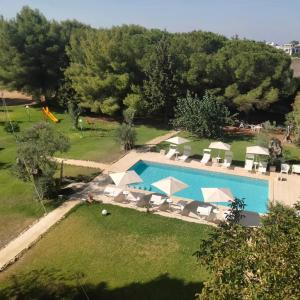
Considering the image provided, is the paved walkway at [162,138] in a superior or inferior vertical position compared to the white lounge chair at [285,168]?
superior

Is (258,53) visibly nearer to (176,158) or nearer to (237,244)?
(176,158)

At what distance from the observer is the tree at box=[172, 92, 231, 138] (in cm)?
2739

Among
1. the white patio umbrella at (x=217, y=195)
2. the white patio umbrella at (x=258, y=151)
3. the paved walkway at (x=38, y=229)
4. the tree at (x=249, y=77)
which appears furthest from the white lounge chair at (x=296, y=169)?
the tree at (x=249, y=77)

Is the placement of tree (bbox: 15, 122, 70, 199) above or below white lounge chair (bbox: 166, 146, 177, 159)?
above

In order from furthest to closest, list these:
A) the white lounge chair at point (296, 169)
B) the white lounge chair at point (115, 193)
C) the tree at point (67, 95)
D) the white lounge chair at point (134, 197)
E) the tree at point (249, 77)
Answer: the tree at point (67, 95), the tree at point (249, 77), the white lounge chair at point (296, 169), the white lounge chair at point (115, 193), the white lounge chair at point (134, 197)

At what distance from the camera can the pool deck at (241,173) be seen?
1839cm

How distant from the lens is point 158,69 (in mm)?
31281

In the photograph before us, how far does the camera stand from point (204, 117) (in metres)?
27.4

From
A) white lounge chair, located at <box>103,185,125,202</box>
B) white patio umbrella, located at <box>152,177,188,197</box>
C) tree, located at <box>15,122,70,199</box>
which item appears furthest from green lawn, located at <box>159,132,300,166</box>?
tree, located at <box>15,122,70,199</box>

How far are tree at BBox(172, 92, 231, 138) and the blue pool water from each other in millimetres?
6368

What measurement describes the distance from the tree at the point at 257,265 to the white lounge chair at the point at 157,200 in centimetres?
1036

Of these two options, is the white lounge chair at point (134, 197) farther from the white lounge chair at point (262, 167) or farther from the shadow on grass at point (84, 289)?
the white lounge chair at point (262, 167)

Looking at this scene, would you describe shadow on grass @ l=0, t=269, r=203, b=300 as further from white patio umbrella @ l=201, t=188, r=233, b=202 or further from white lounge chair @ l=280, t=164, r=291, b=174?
white lounge chair @ l=280, t=164, r=291, b=174

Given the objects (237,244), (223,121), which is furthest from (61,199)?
(223,121)
